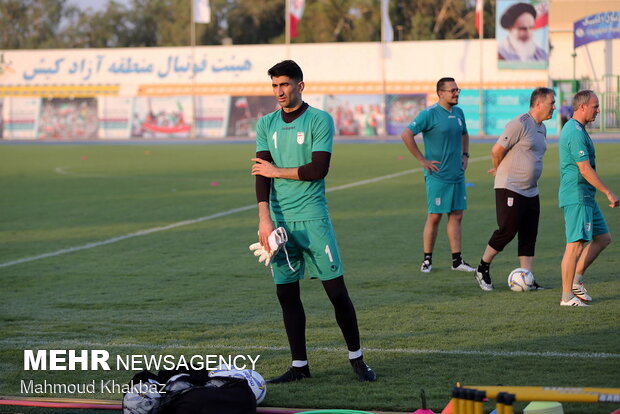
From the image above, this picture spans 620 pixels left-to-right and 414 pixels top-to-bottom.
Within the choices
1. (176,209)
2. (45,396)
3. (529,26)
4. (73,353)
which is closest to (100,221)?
(176,209)

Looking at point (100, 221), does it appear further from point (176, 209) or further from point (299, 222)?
point (299, 222)

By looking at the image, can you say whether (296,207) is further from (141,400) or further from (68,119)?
(68,119)

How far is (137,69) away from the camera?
2482 inches

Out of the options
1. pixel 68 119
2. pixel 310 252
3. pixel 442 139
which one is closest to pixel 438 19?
pixel 68 119

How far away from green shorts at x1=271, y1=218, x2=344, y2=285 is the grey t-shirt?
372 centimetres

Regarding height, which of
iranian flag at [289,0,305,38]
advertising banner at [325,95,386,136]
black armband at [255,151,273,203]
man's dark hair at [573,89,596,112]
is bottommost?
black armband at [255,151,273,203]

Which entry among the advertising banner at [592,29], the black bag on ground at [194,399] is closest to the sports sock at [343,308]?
the black bag on ground at [194,399]

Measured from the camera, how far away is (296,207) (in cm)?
666

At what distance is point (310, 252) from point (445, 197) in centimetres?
507

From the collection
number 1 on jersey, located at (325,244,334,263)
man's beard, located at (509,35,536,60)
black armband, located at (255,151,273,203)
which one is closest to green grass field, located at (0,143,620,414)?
number 1 on jersey, located at (325,244,334,263)

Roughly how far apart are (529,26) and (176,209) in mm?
39675

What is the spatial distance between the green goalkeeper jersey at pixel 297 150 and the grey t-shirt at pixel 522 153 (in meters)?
3.63

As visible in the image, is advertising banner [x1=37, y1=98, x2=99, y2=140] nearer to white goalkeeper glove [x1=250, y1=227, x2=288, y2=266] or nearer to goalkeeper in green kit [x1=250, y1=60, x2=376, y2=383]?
goalkeeper in green kit [x1=250, y1=60, x2=376, y2=383]
